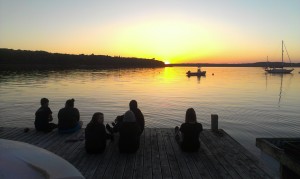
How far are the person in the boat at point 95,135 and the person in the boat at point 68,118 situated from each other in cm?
278

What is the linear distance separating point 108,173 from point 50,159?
5212 millimetres

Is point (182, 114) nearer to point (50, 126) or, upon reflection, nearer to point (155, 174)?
point (50, 126)

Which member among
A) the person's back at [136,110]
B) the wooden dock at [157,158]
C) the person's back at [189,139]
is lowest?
the wooden dock at [157,158]

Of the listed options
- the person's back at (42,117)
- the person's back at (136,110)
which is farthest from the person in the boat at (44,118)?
the person's back at (136,110)

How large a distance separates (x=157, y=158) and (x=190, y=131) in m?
1.38

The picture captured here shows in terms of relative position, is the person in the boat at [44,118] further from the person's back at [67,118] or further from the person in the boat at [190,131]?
the person in the boat at [190,131]

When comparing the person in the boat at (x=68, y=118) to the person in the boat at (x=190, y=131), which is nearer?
the person in the boat at (x=190, y=131)

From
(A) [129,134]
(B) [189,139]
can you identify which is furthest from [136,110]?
(B) [189,139]

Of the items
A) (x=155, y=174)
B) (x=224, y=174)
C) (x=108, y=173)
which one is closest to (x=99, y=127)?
(x=108, y=173)

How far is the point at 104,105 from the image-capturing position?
36.9m

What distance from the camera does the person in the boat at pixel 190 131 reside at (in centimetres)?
991

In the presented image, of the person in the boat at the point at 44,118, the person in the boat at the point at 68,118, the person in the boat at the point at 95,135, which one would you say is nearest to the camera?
the person in the boat at the point at 95,135

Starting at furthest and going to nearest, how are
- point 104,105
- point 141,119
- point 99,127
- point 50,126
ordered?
point 104,105 → point 50,126 → point 141,119 → point 99,127

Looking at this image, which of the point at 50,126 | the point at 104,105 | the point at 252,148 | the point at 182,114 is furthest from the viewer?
the point at 104,105
